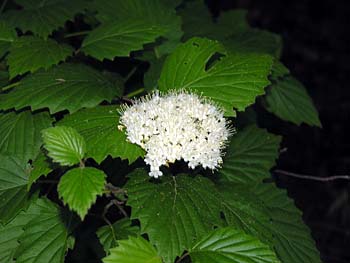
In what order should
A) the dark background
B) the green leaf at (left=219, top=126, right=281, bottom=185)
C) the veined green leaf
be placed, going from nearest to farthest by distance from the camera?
the veined green leaf < the green leaf at (left=219, top=126, right=281, bottom=185) < the dark background

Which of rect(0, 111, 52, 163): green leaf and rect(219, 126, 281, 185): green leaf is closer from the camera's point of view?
rect(0, 111, 52, 163): green leaf

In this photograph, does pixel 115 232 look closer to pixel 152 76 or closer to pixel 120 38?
pixel 152 76

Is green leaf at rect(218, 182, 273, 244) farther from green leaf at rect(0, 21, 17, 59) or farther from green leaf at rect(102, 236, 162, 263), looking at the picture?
green leaf at rect(0, 21, 17, 59)

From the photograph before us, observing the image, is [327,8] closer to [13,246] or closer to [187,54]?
[187,54]

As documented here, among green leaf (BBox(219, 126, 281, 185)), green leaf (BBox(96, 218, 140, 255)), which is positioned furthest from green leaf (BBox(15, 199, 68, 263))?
green leaf (BBox(219, 126, 281, 185))

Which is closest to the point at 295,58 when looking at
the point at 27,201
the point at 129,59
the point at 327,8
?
the point at 327,8

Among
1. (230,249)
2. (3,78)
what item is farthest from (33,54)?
(230,249)

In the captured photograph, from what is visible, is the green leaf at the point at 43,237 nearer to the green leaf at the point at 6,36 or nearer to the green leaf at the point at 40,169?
the green leaf at the point at 40,169

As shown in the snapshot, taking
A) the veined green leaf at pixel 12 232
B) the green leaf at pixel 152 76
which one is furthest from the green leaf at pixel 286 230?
the veined green leaf at pixel 12 232
